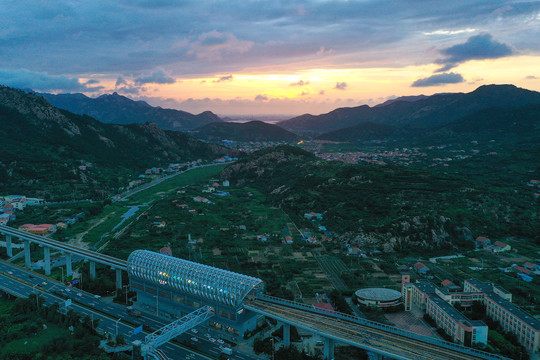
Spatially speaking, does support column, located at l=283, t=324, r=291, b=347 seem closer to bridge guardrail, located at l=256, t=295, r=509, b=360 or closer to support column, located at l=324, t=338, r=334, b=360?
bridge guardrail, located at l=256, t=295, r=509, b=360

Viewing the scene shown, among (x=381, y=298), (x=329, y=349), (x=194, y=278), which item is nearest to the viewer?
(x=329, y=349)

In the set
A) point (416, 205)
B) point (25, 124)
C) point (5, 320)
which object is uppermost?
point (25, 124)

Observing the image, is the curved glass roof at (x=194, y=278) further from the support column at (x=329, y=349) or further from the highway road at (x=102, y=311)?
the support column at (x=329, y=349)

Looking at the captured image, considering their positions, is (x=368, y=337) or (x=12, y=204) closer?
(x=368, y=337)

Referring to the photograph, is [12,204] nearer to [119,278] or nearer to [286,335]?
[119,278]

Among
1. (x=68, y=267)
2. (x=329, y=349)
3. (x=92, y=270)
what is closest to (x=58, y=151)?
(x=68, y=267)

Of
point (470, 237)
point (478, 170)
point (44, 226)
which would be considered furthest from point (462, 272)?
point (478, 170)

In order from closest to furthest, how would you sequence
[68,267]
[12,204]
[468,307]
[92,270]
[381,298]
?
1. [468,307]
2. [381,298]
3. [92,270]
4. [68,267]
5. [12,204]

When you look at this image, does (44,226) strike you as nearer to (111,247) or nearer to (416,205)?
(111,247)

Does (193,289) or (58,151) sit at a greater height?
(58,151)
